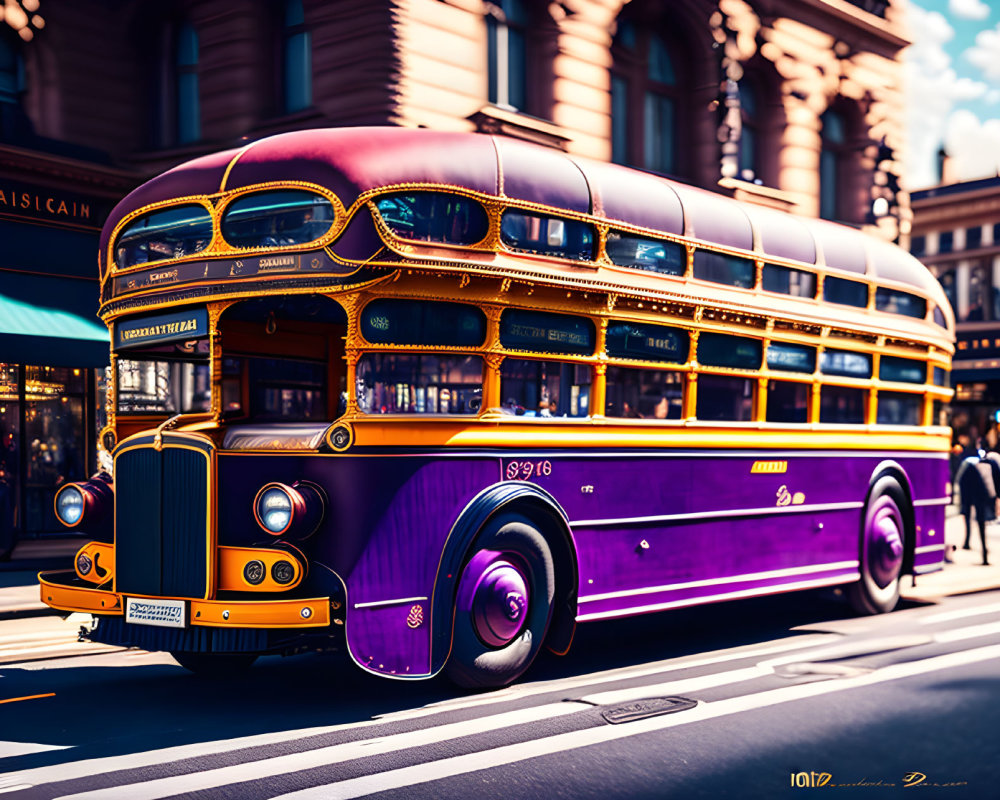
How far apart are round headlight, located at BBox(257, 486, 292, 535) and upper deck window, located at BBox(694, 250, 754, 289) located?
4.01 metres

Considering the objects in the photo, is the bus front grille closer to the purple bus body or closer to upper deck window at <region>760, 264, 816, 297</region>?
the purple bus body

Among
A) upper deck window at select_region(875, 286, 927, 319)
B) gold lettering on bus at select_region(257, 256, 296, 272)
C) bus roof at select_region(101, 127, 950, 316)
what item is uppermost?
bus roof at select_region(101, 127, 950, 316)

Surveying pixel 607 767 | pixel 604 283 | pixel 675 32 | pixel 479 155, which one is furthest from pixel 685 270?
pixel 675 32

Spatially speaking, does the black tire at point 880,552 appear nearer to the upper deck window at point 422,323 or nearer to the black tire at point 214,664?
the upper deck window at point 422,323

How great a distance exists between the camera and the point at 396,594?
6656 mm

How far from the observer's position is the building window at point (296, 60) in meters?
16.2

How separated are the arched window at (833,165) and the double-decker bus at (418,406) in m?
16.3

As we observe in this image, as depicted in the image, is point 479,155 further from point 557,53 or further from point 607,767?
point 557,53

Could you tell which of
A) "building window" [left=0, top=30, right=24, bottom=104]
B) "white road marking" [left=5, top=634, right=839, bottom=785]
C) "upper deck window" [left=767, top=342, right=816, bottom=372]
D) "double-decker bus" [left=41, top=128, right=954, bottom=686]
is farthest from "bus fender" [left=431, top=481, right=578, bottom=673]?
"building window" [left=0, top=30, right=24, bottom=104]

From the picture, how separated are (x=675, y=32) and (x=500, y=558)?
15891mm

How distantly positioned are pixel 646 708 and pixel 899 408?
599 cm

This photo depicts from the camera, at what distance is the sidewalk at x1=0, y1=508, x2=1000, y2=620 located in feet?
38.6

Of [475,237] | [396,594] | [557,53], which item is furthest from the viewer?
[557,53]

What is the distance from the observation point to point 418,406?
6965 millimetres
